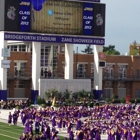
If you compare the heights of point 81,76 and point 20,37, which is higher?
point 20,37

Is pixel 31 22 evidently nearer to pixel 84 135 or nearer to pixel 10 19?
pixel 10 19

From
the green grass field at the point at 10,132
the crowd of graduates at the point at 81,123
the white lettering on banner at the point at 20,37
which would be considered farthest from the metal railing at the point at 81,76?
the green grass field at the point at 10,132

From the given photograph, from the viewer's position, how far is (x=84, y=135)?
123 feet

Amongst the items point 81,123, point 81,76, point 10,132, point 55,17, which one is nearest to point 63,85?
point 55,17

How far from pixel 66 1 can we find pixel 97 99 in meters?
12.7

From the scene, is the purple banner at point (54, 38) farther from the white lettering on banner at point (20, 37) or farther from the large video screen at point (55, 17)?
the large video screen at point (55, 17)

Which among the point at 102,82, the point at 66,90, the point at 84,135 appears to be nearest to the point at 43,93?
the point at 66,90

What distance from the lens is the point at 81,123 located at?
45.7m

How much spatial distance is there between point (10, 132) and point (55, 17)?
90.4 feet

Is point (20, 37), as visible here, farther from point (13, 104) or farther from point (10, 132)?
point (10, 132)

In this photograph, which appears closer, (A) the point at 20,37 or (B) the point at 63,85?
(A) the point at 20,37

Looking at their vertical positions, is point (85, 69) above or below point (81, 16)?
below

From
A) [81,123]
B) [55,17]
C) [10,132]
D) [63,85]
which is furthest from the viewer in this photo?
[63,85]


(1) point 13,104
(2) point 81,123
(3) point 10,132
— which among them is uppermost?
(1) point 13,104
